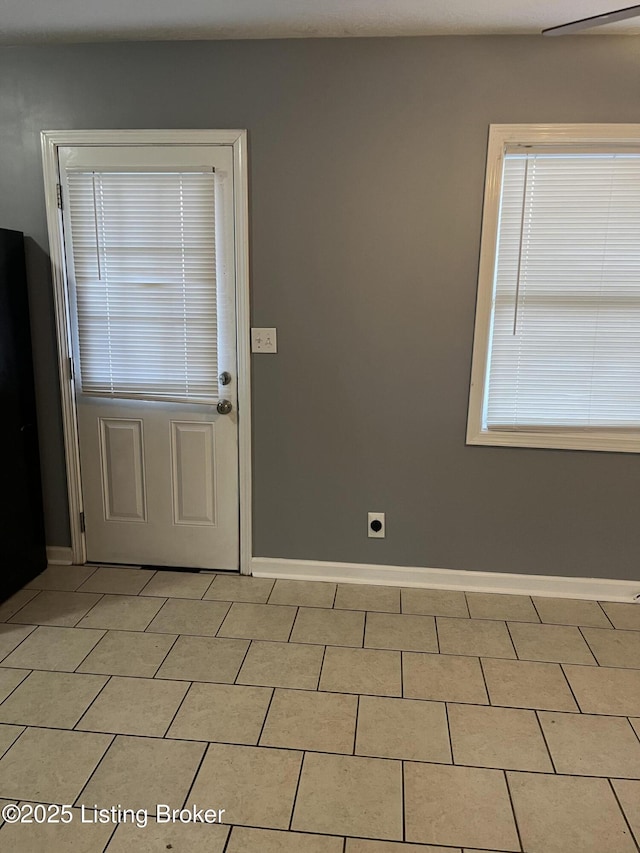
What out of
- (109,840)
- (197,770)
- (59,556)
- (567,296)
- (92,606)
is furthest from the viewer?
(59,556)

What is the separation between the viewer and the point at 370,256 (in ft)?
8.87

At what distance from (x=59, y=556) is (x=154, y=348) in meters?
1.23

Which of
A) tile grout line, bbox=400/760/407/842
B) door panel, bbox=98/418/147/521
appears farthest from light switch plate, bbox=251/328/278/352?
tile grout line, bbox=400/760/407/842

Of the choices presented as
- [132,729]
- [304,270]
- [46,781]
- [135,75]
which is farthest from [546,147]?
[46,781]

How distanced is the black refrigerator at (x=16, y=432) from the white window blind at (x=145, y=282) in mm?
253

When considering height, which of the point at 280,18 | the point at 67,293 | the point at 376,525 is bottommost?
the point at 376,525

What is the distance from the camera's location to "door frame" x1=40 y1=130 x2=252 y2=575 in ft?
8.80

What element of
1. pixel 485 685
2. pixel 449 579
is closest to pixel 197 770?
pixel 485 685

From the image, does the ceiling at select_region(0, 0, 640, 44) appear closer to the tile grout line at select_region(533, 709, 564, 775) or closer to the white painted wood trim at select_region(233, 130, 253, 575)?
the white painted wood trim at select_region(233, 130, 253, 575)

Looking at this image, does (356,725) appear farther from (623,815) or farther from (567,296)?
(567,296)

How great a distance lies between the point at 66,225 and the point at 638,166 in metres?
2.54

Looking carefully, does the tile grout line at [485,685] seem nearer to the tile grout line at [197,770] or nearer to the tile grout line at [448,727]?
the tile grout line at [448,727]

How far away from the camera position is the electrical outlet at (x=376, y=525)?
2.93m

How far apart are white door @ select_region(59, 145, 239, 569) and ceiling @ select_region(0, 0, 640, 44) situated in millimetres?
447
